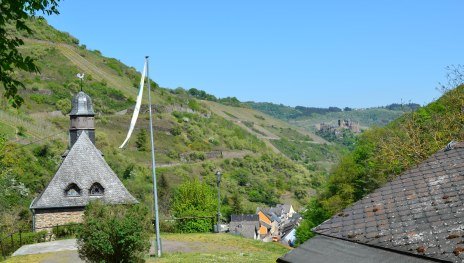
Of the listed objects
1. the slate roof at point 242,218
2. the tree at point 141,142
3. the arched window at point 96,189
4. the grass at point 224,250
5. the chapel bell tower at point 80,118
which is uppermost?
the tree at point 141,142

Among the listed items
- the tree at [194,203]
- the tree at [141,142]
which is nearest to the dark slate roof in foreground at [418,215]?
the tree at [194,203]

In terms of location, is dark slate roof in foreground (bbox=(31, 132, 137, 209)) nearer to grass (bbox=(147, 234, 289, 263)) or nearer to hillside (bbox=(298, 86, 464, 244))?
grass (bbox=(147, 234, 289, 263))

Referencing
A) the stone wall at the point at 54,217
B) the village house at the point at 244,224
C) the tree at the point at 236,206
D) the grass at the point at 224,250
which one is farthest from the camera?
the tree at the point at 236,206

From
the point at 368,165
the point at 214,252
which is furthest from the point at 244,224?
the point at 214,252

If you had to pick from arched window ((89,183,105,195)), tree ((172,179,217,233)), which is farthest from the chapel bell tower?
tree ((172,179,217,233))

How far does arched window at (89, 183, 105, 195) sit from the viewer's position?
31869mm

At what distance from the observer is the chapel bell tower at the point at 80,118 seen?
33.3m

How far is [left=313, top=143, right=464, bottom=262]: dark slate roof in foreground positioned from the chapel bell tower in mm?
27079

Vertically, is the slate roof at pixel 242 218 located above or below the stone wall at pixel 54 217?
below

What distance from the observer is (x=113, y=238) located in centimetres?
1634

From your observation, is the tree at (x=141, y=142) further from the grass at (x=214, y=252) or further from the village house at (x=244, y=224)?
the grass at (x=214, y=252)

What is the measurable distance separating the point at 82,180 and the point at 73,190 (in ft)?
A: 2.61

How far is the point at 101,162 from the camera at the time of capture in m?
33.2

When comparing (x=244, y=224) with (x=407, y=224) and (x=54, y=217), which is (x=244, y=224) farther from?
(x=407, y=224)
